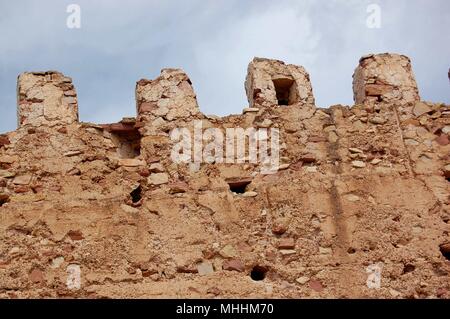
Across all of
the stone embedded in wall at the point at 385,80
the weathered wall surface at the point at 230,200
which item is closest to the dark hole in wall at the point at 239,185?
the weathered wall surface at the point at 230,200

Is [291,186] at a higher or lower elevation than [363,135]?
lower

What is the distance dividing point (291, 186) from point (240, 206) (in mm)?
449

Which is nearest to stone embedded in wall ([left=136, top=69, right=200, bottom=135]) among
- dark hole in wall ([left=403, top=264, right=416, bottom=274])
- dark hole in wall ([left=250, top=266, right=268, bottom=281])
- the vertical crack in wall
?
the vertical crack in wall

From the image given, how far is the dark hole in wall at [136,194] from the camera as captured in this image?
20.7 ft

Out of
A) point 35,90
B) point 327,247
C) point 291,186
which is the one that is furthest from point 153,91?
point 327,247

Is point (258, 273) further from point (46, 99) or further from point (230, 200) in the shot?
point (46, 99)

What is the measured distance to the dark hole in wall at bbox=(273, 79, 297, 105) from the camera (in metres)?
6.96

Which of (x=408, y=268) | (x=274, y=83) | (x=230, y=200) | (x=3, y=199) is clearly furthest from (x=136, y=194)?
(x=408, y=268)

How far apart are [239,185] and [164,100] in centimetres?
100

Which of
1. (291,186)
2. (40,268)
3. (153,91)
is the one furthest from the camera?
(153,91)

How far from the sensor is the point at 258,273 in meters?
6.04

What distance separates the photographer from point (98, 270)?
19.5ft

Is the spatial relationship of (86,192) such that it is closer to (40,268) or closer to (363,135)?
(40,268)

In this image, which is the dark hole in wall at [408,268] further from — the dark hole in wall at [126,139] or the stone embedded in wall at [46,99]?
the stone embedded in wall at [46,99]
